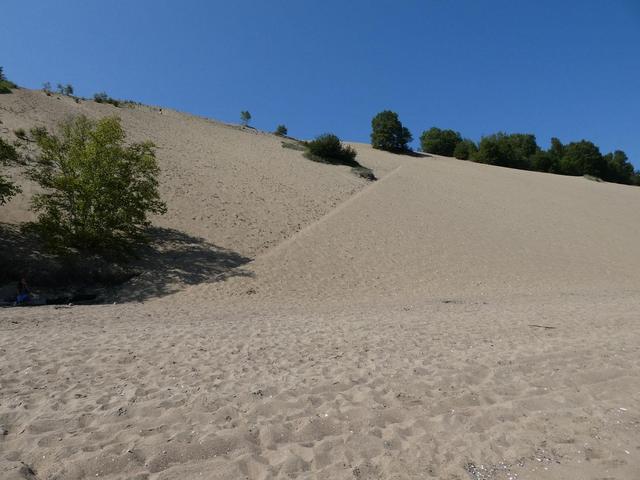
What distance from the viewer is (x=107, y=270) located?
40.0 feet

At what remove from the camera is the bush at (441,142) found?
179ft

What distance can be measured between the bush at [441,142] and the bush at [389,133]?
1076 cm

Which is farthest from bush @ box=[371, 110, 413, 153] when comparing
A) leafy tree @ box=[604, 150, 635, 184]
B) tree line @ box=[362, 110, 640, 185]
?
leafy tree @ box=[604, 150, 635, 184]

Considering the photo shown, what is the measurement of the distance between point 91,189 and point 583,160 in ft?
178

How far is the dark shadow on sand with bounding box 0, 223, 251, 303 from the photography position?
11.1m

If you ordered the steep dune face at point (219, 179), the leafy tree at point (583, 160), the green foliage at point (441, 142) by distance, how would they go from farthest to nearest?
1. the green foliage at point (441, 142)
2. the leafy tree at point (583, 160)
3. the steep dune face at point (219, 179)

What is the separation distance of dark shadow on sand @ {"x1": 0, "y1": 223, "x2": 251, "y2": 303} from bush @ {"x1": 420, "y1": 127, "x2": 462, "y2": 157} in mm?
46401

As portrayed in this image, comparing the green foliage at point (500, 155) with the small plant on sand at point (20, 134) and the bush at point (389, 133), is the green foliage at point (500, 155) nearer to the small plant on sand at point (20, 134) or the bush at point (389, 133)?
the bush at point (389, 133)

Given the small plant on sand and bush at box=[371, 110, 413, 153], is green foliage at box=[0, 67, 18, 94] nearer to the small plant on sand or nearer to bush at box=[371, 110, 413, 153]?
the small plant on sand

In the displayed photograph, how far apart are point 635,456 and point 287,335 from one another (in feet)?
16.7

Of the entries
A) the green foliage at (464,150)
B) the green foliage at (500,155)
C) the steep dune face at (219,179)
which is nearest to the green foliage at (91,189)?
the steep dune face at (219,179)

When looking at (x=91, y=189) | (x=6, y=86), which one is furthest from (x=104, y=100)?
(x=91, y=189)

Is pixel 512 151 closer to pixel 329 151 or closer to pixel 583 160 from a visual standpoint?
pixel 583 160

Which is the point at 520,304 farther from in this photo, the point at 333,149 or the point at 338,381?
the point at 333,149
